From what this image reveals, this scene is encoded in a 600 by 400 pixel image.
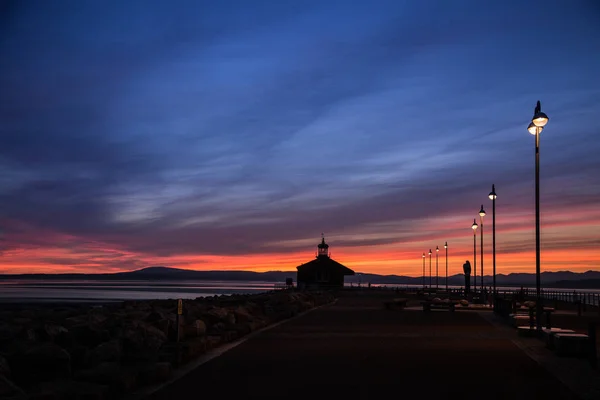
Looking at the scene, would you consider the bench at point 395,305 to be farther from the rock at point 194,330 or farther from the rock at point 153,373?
the rock at point 153,373

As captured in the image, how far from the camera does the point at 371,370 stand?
43.3ft

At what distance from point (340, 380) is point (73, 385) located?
4.43 meters

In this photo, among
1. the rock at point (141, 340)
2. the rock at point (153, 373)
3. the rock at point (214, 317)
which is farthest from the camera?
the rock at point (214, 317)

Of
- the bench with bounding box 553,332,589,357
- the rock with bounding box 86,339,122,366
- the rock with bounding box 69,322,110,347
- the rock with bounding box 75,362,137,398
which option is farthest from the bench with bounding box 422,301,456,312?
the rock with bounding box 75,362,137,398

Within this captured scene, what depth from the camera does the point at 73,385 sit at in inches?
390

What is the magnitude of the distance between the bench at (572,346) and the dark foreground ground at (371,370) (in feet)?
2.77

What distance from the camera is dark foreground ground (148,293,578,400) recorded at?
10828 millimetres

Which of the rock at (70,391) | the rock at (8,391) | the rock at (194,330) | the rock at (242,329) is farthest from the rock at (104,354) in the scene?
the rock at (242,329)

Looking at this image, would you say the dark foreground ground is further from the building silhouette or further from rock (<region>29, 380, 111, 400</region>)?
the building silhouette

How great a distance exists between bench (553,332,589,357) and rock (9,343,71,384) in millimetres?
10331

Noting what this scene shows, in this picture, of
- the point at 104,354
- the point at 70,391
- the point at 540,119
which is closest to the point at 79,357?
the point at 104,354

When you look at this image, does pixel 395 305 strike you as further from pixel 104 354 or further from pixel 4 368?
pixel 4 368

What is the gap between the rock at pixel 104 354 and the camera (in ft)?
46.2

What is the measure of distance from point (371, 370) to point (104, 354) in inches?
213
